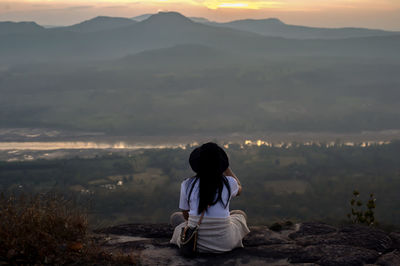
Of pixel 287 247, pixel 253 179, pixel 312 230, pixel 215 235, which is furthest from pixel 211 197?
pixel 253 179

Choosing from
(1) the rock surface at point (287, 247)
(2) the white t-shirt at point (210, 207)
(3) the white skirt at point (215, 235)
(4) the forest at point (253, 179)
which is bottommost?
(4) the forest at point (253, 179)

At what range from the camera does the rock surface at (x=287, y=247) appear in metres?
6.66

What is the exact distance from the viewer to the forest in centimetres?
5519

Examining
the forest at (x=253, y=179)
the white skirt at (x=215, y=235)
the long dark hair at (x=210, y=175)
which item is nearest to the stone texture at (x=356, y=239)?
the white skirt at (x=215, y=235)

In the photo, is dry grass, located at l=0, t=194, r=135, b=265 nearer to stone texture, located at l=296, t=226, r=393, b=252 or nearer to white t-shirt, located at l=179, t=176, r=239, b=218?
white t-shirt, located at l=179, t=176, r=239, b=218

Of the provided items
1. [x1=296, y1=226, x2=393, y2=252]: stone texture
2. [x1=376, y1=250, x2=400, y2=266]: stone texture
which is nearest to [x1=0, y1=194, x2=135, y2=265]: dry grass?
[x1=296, y1=226, x2=393, y2=252]: stone texture

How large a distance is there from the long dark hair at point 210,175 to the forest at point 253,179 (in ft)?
127

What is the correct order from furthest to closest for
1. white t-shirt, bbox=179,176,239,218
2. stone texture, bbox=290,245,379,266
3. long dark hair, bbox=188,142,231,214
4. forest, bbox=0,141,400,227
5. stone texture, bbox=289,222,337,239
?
forest, bbox=0,141,400,227, stone texture, bbox=289,222,337,239, white t-shirt, bbox=179,176,239,218, stone texture, bbox=290,245,379,266, long dark hair, bbox=188,142,231,214

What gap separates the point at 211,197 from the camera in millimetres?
6551

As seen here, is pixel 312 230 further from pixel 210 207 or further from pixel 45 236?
pixel 45 236

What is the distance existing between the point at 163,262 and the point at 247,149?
304 ft

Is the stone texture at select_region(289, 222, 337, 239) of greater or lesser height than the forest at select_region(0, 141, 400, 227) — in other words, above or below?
above

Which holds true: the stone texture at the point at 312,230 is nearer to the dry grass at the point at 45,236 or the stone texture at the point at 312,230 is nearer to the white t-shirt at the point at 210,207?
the white t-shirt at the point at 210,207

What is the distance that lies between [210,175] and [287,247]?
1.85m
